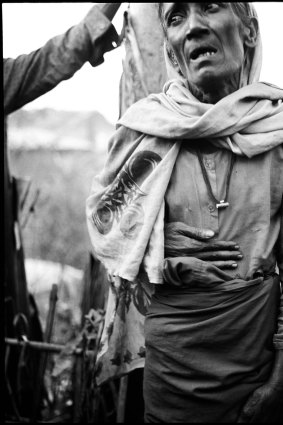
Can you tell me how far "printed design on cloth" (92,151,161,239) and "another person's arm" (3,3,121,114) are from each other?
4.43 feet

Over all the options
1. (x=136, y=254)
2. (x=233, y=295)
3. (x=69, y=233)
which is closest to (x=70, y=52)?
(x=136, y=254)

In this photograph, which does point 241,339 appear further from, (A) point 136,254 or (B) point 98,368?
(B) point 98,368

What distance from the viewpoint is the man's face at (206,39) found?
1949 mm

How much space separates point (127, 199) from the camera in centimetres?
211

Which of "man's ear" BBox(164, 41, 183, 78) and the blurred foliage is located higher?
"man's ear" BBox(164, 41, 183, 78)

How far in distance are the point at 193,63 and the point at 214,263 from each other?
0.68 m

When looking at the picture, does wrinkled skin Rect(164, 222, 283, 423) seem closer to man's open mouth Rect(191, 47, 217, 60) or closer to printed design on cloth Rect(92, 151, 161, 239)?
printed design on cloth Rect(92, 151, 161, 239)

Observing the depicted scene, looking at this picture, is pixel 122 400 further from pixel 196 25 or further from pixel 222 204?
pixel 196 25

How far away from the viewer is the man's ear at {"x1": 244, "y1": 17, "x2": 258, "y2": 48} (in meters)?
2.07

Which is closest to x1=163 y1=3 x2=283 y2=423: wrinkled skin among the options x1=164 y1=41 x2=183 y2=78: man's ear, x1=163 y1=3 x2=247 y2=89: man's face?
x1=163 y1=3 x2=247 y2=89: man's face

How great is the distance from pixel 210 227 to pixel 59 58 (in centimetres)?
190

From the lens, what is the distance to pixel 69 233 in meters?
6.99

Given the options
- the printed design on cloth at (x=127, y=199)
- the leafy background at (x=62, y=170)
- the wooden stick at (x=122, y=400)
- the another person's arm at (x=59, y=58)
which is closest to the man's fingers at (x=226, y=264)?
the printed design on cloth at (x=127, y=199)

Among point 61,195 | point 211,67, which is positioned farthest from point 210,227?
point 61,195
